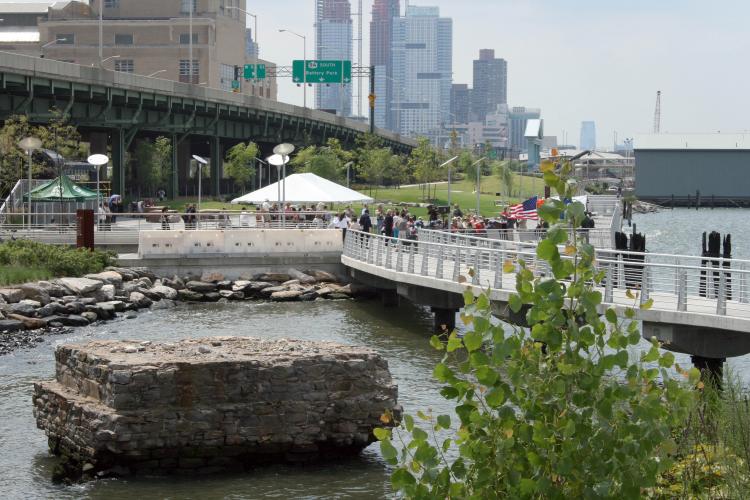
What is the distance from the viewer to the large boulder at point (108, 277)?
39.7 meters

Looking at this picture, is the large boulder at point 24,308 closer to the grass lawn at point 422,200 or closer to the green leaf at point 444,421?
the green leaf at point 444,421

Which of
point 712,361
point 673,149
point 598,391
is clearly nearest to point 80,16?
point 673,149

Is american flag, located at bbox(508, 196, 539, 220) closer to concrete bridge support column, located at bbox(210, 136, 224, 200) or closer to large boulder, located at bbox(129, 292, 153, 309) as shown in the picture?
large boulder, located at bbox(129, 292, 153, 309)

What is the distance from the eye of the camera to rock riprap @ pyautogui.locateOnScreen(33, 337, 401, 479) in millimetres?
16781

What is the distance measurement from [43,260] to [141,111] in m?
45.1

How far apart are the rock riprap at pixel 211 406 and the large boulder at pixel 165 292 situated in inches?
899

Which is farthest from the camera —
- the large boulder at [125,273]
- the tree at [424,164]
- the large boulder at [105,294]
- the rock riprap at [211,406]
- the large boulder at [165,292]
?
the tree at [424,164]

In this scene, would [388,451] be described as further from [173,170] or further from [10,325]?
[173,170]

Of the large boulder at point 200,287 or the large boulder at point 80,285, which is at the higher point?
the large boulder at point 80,285

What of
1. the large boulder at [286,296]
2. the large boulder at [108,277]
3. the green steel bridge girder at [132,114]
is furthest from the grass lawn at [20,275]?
the green steel bridge girder at [132,114]

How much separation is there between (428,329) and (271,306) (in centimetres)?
756

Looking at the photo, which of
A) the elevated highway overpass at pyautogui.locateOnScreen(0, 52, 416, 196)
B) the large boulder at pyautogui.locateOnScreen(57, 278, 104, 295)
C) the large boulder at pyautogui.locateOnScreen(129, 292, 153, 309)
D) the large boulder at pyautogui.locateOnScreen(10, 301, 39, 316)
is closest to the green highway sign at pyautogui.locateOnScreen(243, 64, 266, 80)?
the elevated highway overpass at pyautogui.locateOnScreen(0, 52, 416, 196)

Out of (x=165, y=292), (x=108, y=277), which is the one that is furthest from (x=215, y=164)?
(x=108, y=277)

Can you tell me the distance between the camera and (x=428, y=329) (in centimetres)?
3475
